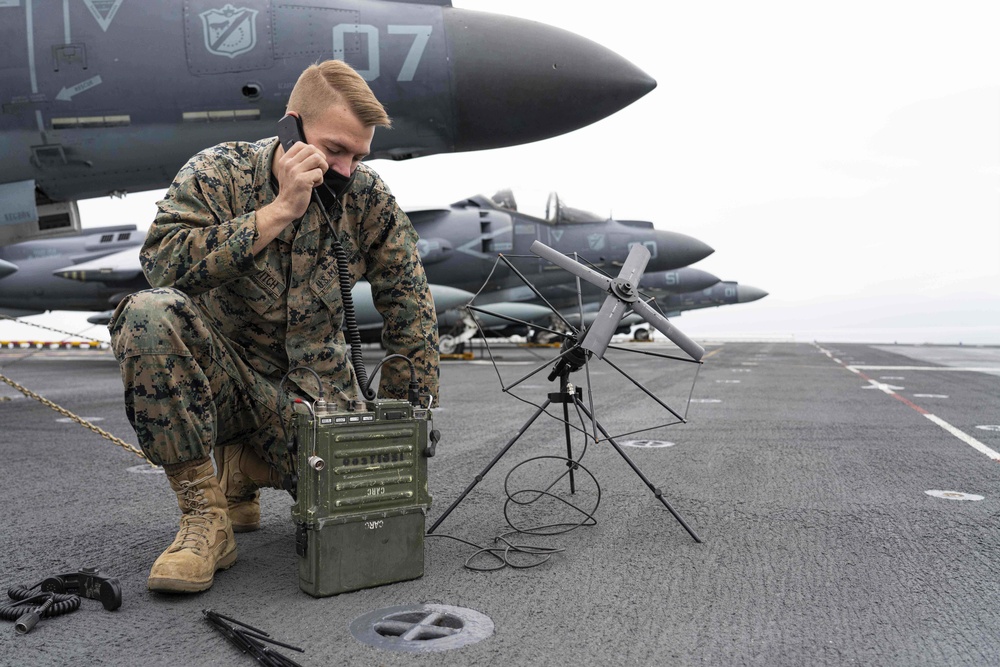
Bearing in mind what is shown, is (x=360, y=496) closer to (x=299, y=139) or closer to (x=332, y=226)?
(x=332, y=226)

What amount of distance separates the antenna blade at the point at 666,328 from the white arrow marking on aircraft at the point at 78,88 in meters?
5.42

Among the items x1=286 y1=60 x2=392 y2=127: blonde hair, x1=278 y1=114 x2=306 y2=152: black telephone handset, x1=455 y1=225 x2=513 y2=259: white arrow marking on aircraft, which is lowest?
x1=278 y1=114 x2=306 y2=152: black telephone handset

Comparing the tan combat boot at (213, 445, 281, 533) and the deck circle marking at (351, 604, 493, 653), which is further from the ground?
the tan combat boot at (213, 445, 281, 533)

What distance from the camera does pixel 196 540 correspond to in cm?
223

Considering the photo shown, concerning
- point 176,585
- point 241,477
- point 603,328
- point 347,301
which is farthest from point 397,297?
point 176,585

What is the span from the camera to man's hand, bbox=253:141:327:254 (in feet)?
6.88

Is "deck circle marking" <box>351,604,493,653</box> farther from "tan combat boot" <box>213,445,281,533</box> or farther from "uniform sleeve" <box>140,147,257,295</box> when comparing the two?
"uniform sleeve" <box>140,147,257,295</box>

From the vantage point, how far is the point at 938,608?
203cm

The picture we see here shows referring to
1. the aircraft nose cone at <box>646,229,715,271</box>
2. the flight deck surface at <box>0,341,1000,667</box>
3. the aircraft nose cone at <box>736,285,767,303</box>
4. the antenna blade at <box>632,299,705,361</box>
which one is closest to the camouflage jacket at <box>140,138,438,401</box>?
the flight deck surface at <box>0,341,1000,667</box>

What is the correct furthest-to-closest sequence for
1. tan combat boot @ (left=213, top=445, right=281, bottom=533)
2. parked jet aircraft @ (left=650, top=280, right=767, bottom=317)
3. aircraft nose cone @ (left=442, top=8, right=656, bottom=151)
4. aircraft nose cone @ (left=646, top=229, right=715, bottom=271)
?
parked jet aircraft @ (left=650, top=280, right=767, bottom=317) < aircraft nose cone @ (left=646, top=229, right=715, bottom=271) < aircraft nose cone @ (left=442, top=8, right=656, bottom=151) < tan combat boot @ (left=213, top=445, right=281, bottom=533)

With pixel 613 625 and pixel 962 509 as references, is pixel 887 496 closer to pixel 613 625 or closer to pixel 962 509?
pixel 962 509

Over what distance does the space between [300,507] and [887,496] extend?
2817 mm

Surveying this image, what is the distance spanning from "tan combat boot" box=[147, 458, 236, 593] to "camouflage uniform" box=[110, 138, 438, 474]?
0.12 m

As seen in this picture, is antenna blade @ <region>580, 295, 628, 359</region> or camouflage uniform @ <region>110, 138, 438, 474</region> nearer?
camouflage uniform @ <region>110, 138, 438, 474</region>
